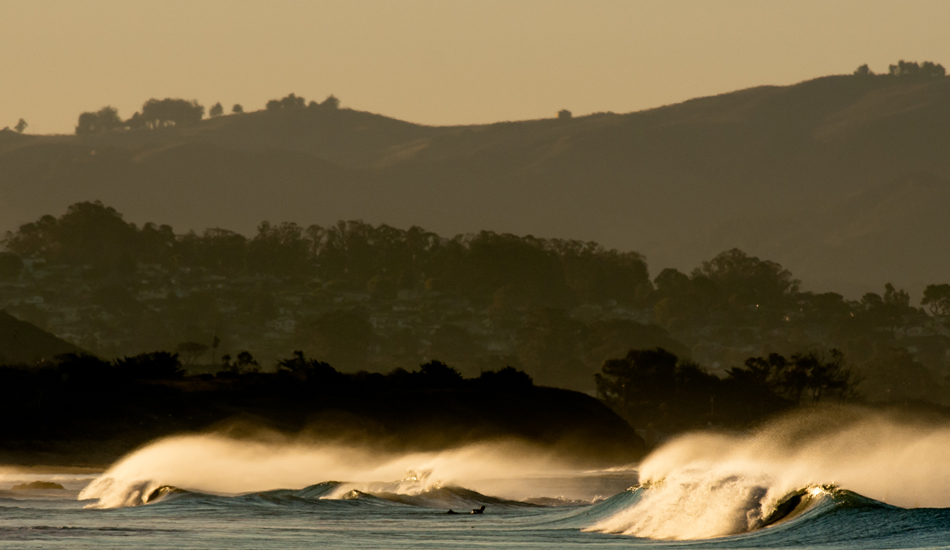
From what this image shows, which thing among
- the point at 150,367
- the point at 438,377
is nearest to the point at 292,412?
the point at 150,367

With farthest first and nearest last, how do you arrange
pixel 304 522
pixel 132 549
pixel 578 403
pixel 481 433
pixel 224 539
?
pixel 578 403, pixel 481 433, pixel 304 522, pixel 224 539, pixel 132 549

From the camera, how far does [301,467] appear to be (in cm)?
10281

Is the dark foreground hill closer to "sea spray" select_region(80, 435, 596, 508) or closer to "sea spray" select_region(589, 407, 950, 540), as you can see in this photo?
"sea spray" select_region(80, 435, 596, 508)

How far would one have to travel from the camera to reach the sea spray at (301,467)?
7406 centimetres

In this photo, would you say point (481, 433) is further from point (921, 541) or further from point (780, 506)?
point (921, 541)

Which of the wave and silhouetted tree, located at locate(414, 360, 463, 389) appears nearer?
the wave

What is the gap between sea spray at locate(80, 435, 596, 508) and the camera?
74062 millimetres

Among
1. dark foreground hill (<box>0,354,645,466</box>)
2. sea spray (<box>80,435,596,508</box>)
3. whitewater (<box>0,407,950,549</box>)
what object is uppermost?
dark foreground hill (<box>0,354,645,466</box>)

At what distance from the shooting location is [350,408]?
133 meters

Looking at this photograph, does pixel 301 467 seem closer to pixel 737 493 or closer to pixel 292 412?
pixel 292 412

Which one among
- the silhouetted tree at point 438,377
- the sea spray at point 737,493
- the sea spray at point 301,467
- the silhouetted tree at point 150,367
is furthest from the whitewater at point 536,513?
the silhouetted tree at point 438,377

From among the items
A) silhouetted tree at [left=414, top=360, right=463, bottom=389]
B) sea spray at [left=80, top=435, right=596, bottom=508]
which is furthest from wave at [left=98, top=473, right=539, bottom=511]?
silhouetted tree at [left=414, top=360, right=463, bottom=389]

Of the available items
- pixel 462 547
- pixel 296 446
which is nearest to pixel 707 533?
pixel 462 547

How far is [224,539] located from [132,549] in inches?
160
